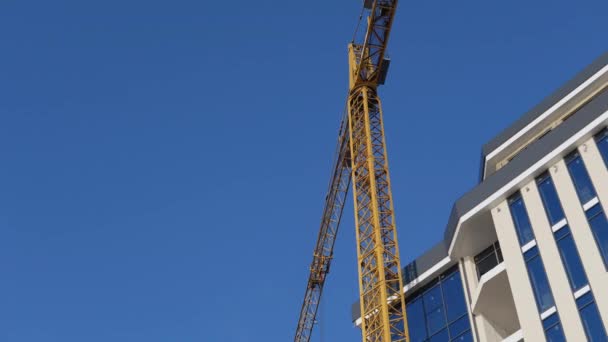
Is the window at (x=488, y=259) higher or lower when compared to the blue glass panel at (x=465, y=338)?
higher

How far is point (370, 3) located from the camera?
172 feet

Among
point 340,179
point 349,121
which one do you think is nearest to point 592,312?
point 349,121

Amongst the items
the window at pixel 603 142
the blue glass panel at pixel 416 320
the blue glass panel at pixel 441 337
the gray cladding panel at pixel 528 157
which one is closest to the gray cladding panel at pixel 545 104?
the gray cladding panel at pixel 528 157

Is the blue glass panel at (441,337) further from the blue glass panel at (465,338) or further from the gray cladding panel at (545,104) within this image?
the gray cladding panel at (545,104)

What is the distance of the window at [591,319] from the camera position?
100 ft

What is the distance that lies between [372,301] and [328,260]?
2151cm

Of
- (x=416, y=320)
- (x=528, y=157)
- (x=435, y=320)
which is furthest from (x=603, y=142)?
(x=416, y=320)

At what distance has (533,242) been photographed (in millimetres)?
35844

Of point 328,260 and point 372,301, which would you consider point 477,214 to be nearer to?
point 372,301

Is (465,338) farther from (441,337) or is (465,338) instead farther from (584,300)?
(584,300)

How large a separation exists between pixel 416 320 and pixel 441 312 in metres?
2.05

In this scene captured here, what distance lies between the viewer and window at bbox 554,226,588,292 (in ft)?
107

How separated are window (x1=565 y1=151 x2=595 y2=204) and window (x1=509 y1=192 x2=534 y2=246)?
9.29ft

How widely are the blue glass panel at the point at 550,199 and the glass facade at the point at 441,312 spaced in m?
7.08
